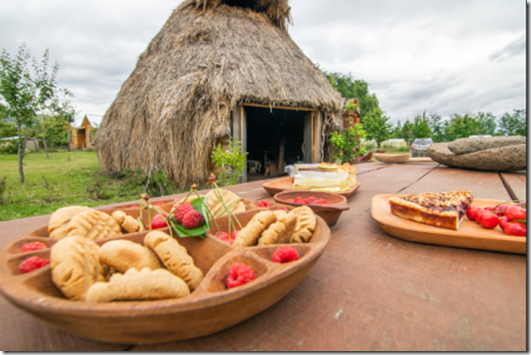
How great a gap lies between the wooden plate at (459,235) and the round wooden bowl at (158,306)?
20.0 inches

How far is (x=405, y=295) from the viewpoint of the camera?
0.62 metres

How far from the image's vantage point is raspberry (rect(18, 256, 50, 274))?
1.82ft

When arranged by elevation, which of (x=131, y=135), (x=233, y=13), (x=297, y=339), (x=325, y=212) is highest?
(x=233, y=13)

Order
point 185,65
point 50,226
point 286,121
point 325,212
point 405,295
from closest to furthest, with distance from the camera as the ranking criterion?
1. point 405,295
2. point 50,226
3. point 325,212
4. point 185,65
5. point 286,121

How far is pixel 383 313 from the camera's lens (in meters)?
0.56

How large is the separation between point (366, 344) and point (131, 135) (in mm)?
6908

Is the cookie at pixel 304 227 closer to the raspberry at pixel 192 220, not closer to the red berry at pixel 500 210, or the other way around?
the raspberry at pixel 192 220

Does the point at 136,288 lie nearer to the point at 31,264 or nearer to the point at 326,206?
the point at 31,264

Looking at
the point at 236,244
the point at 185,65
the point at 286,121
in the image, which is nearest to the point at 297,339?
the point at 236,244

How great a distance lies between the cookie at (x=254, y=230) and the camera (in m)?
0.69

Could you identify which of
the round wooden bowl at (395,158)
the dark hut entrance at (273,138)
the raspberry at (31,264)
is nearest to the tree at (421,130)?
the dark hut entrance at (273,138)

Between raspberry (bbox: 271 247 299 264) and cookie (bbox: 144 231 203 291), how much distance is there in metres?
0.18

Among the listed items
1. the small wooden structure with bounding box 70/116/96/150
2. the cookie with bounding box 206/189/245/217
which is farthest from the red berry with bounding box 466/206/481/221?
the small wooden structure with bounding box 70/116/96/150

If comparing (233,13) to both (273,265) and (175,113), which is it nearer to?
(175,113)
